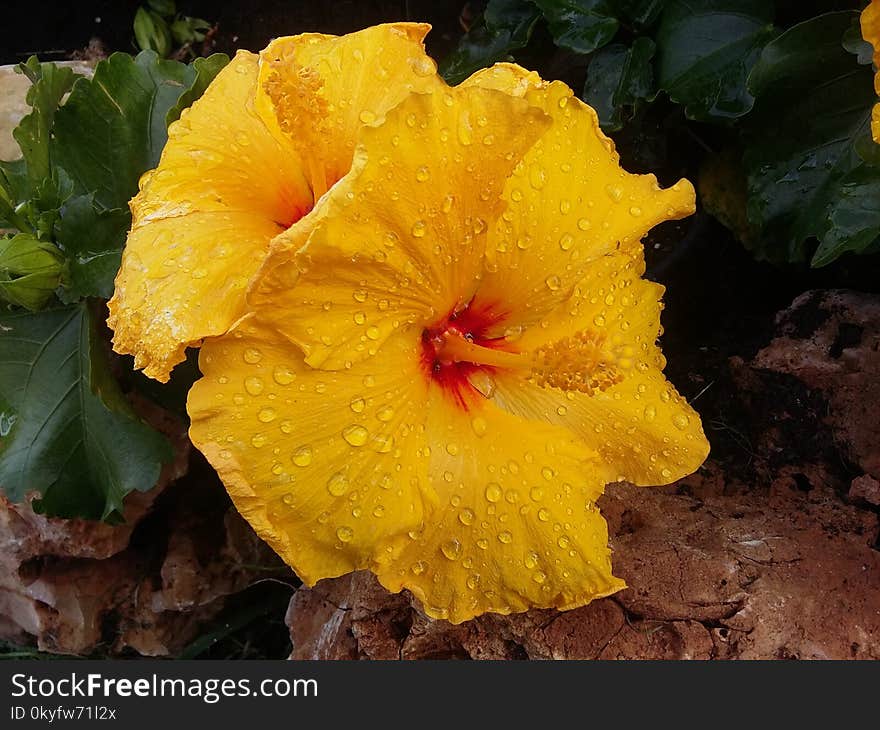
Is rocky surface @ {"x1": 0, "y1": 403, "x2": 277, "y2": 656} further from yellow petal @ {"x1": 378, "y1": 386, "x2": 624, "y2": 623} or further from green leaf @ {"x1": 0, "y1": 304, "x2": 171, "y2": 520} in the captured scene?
yellow petal @ {"x1": 378, "y1": 386, "x2": 624, "y2": 623}

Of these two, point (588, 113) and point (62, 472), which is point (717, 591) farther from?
point (62, 472)

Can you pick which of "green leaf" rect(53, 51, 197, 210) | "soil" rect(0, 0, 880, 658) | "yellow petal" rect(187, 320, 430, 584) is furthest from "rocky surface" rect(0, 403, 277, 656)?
"yellow petal" rect(187, 320, 430, 584)

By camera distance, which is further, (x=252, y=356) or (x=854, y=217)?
(x=854, y=217)

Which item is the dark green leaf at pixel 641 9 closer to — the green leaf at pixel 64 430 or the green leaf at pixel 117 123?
the green leaf at pixel 117 123

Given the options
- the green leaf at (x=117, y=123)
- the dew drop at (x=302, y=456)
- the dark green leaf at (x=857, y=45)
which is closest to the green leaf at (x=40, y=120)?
the green leaf at (x=117, y=123)

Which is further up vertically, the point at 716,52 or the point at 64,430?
the point at 716,52

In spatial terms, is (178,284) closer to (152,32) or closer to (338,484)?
(338,484)

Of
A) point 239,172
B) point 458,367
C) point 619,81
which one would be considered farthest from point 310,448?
point 619,81
